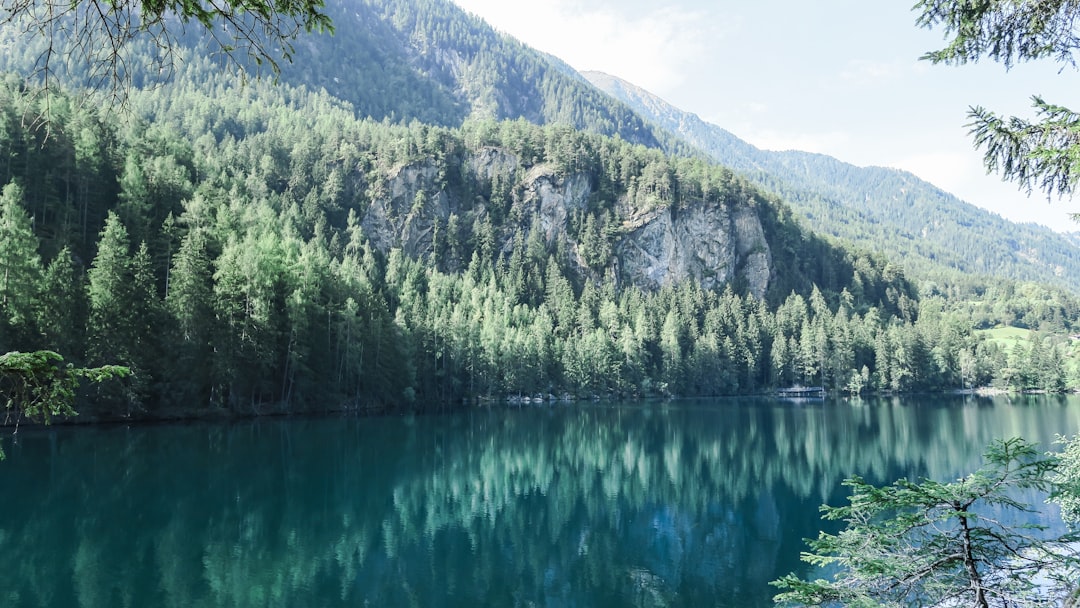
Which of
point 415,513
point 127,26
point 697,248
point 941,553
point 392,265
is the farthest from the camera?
point 697,248

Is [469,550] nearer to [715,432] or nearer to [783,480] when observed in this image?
[783,480]

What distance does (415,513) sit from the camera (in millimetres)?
24875

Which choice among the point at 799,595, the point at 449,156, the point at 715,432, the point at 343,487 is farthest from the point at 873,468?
the point at 449,156

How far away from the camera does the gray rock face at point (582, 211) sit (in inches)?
5477

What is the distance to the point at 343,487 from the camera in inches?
1144

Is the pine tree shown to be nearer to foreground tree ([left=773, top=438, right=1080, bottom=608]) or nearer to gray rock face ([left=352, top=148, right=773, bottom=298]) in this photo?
foreground tree ([left=773, top=438, right=1080, bottom=608])

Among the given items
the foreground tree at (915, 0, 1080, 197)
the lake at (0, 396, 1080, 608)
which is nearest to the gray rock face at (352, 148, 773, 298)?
the lake at (0, 396, 1080, 608)

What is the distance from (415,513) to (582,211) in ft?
433

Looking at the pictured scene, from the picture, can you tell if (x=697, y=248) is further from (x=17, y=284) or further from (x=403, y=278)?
(x=17, y=284)

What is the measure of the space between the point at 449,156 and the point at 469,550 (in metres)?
136

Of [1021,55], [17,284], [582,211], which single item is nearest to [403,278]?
[582,211]

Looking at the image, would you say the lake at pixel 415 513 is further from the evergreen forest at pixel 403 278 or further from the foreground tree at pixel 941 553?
the foreground tree at pixel 941 553

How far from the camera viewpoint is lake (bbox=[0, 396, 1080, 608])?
16984 mm

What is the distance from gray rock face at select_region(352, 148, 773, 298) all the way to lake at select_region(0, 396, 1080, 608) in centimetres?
9475
